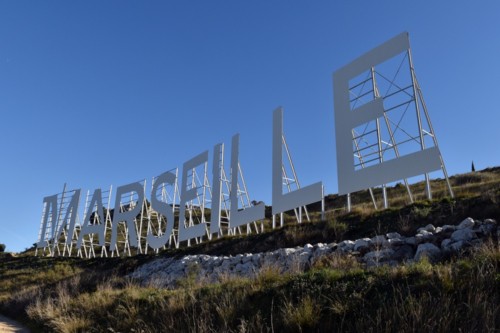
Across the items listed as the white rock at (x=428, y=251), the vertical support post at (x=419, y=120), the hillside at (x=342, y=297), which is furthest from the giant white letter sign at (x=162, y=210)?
the white rock at (x=428, y=251)

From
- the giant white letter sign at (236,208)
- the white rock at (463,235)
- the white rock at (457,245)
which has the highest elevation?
the giant white letter sign at (236,208)

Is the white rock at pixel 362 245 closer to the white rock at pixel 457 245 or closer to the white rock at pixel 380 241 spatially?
the white rock at pixel 380 241

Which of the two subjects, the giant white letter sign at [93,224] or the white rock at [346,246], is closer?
the white rock at [346,246]

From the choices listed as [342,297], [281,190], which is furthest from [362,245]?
[281,190]

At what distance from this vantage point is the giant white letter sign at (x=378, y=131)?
14109 millimetres

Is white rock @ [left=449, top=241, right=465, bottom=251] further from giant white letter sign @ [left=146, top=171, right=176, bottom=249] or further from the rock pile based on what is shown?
giant white letter sign @ [left=146, top=171, right=176, bottom=249]

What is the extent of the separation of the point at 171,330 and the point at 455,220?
314 inches

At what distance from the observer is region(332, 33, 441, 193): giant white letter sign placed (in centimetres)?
1411

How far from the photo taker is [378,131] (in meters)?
16.6

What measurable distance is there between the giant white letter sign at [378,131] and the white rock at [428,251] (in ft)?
15.1

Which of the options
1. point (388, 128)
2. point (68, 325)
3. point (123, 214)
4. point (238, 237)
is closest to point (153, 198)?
point (123, 214)

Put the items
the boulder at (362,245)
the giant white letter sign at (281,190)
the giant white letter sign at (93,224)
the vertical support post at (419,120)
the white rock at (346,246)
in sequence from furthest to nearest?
the giant white letter sign at (93,224) → the giant white letter sign at (281,190) → the vertical support post at (419,120) → the white rock at (346,246) → the boulder at (362,245)

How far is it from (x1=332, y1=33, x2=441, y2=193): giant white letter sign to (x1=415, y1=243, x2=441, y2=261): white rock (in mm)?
4593

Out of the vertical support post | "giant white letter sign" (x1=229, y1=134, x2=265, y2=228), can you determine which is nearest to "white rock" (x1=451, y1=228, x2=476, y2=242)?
the vertical support post
